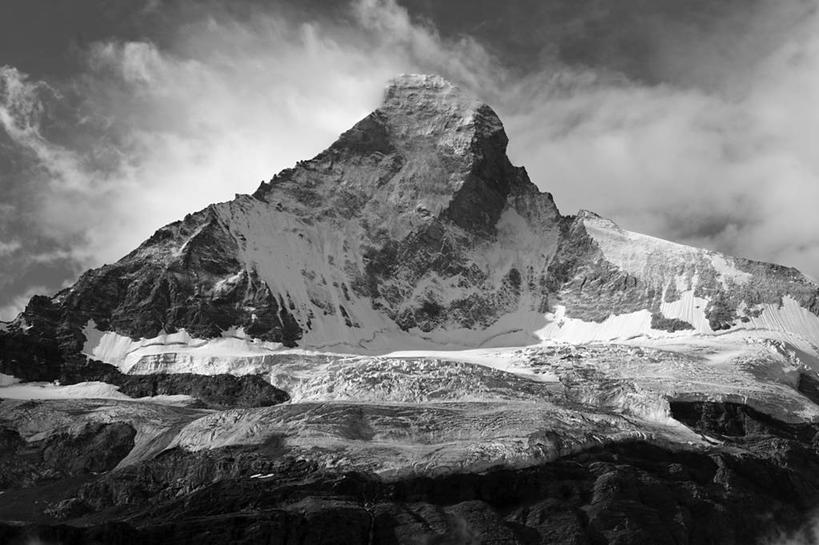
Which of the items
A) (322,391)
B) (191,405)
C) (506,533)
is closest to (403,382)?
(322,391)

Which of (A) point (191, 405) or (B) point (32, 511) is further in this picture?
(A) point (191, 405)

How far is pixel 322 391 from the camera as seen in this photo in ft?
607

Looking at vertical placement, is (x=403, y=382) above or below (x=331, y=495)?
above

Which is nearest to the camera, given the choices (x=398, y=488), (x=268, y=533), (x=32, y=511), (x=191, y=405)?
(x=268, y=533)

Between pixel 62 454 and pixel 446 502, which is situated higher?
pixel 62 454

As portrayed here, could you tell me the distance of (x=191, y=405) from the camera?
7421 inches

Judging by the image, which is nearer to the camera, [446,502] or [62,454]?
[446,502]

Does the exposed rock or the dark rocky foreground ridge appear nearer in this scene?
the dark rocky foreground ridge

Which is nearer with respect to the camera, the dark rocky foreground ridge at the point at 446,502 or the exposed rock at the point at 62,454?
the dark rocky foreground ridge at the point at 446,502

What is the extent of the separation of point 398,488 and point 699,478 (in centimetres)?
3752

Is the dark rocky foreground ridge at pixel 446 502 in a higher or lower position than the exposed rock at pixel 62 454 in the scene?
lower

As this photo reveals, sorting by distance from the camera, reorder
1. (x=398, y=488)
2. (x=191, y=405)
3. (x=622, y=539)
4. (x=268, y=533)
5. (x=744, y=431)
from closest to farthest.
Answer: (x=268, y=533) < (x=622, y=539) < (x=398, y=488) < (x=744, y=431) < (x=191, y=405)

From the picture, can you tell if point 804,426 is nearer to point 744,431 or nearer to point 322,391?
point 744,431

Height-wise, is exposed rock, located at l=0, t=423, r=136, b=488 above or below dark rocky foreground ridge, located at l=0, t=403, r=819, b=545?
above
